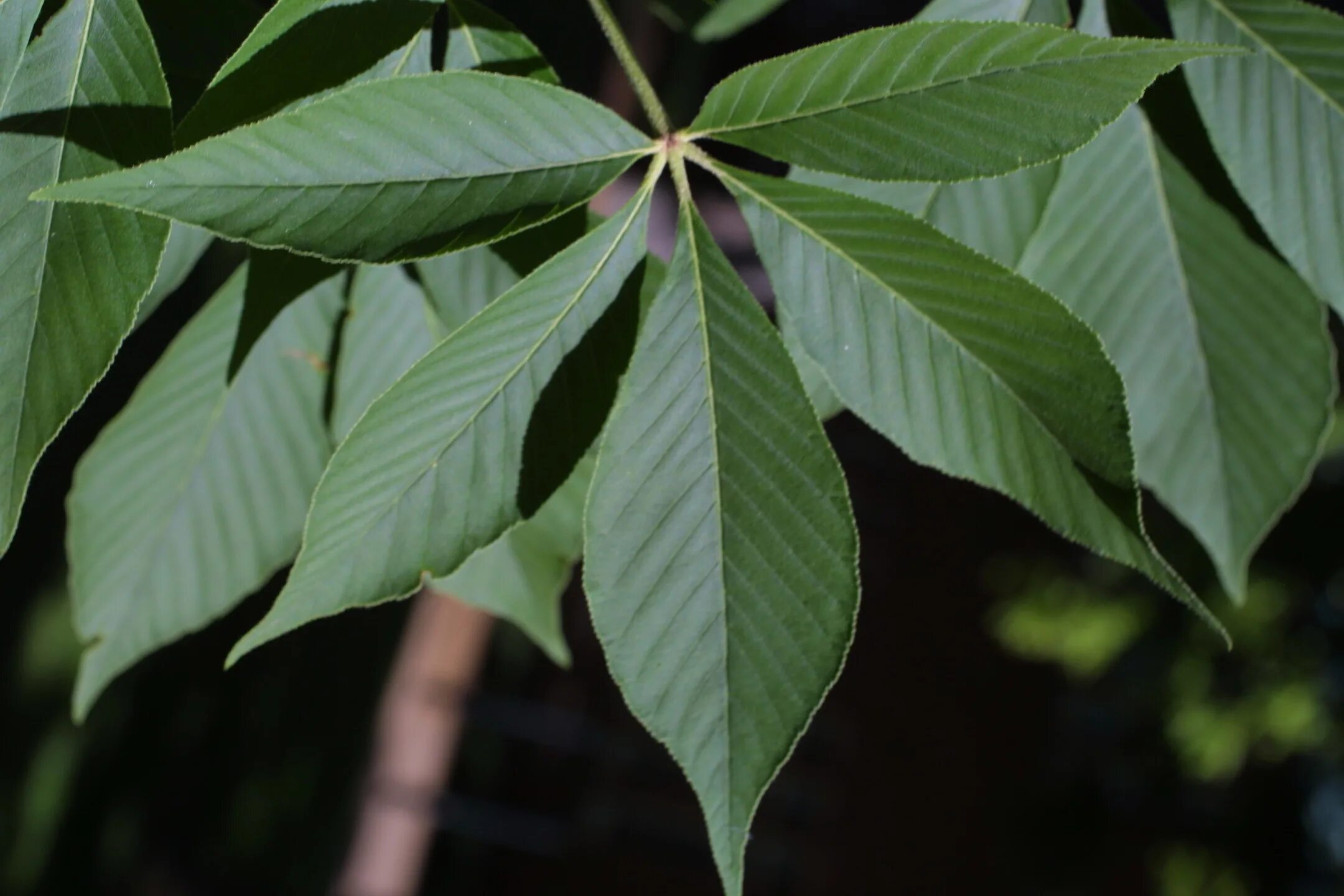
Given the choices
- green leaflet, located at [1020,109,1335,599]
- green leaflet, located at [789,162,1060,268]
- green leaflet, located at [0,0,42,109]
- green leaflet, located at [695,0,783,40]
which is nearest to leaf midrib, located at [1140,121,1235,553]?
green leaflet, located at [1020,109,1335,599]

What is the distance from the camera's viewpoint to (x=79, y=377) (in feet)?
1.62

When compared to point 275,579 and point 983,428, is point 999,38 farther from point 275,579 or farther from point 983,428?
point 275,579

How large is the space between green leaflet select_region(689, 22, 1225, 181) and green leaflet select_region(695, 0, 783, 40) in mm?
242

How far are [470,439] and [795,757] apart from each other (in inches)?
205

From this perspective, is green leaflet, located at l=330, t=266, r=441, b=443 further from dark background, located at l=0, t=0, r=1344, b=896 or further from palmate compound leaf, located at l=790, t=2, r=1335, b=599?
palmate compound leaf, located at l=790, t=2, r=1335, b=599

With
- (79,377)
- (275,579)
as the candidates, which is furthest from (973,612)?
(79,377)

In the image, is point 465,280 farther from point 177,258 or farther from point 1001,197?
point 1001,197

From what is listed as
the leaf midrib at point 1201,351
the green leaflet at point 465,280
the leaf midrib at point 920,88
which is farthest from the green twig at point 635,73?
the leaf midrib at point 1201,351

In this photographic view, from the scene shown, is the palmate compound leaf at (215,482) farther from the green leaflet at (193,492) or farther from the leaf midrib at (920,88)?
the leaf midrib at (920,88)

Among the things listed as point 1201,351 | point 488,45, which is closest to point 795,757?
point 1201,351

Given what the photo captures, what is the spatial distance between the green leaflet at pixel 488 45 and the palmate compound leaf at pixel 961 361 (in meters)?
0.13

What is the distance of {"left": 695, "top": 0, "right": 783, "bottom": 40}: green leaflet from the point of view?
0.74m

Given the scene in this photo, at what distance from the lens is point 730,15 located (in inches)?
29.7

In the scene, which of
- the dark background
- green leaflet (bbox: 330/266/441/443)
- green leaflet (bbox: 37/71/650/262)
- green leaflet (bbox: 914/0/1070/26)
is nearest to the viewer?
green leaflet (bbox: 37/71/650/262)
